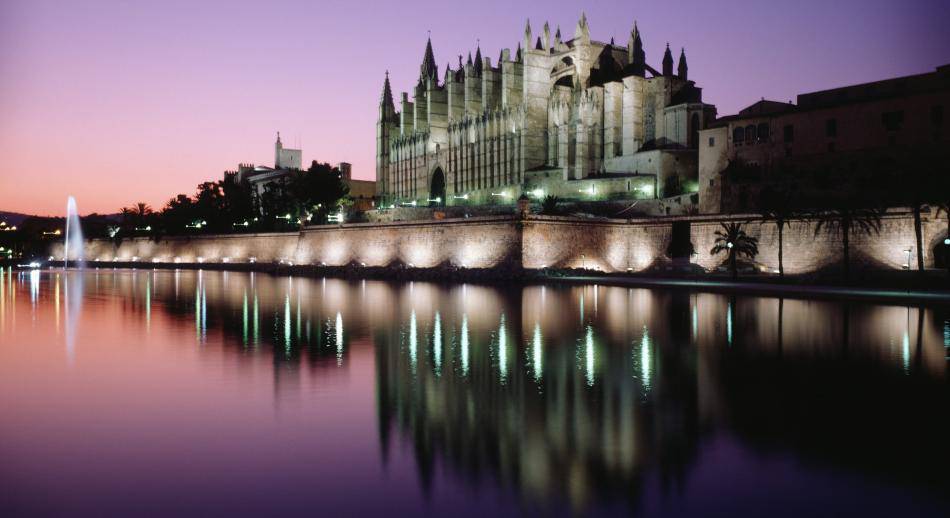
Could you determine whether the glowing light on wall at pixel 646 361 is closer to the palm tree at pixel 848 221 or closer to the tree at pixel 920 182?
the tree at pixel 920 182

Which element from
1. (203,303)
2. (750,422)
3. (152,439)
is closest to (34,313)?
(203,303)

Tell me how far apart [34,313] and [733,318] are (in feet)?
67.1

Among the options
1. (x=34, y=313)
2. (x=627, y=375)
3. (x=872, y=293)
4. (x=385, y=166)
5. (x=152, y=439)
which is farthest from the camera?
(x=385, y=166)

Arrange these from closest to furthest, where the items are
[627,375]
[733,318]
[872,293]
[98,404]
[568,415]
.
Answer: [568,415] → [98,404] → [627,375] → [733,318] → [872,293]

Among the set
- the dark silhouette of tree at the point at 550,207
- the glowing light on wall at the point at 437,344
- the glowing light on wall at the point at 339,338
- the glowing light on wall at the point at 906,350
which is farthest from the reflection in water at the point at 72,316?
the dark silhouette of tree at the point at 550,207

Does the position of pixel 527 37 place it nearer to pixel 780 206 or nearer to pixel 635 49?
pixel 635 49

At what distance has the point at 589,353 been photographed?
12945 millimetres

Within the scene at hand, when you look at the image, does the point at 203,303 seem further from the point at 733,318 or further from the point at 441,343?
the point at 733,318

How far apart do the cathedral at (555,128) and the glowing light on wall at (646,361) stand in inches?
1313

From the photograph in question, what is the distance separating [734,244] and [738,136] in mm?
8954

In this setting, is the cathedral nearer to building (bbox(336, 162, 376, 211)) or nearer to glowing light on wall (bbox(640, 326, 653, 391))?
building (bbox(336, 162, 376, 211))

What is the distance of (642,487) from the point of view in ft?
19.1

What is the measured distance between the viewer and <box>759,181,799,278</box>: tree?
32.7 meters

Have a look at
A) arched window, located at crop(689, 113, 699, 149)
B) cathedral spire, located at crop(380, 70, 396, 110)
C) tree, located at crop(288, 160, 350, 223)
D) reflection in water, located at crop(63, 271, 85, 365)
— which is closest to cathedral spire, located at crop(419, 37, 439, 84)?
cathedral spire, located at crop(380, 70, 396, 110)
